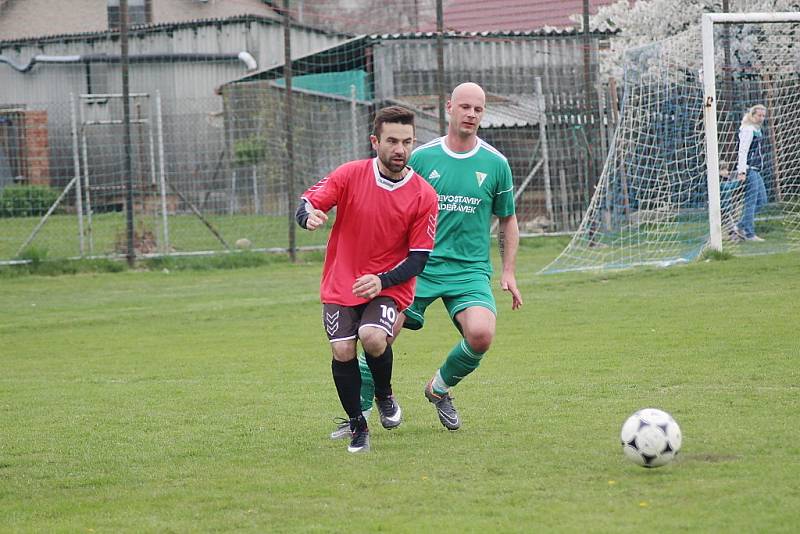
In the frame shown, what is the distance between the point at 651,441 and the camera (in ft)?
18.4

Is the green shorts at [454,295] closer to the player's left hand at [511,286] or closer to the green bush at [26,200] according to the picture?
the player's left hand at [511,286]

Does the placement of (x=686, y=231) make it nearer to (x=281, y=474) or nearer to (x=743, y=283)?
(x=743, y=283)

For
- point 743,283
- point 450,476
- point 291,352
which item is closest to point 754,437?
point 450,476

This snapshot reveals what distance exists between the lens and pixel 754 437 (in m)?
6.26

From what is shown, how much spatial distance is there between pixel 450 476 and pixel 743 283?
30.1 ft

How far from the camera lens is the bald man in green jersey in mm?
7137

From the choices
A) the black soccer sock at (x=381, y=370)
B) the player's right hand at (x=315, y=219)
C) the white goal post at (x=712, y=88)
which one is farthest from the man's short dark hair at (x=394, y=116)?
the white goal post at (x=712, y=88)

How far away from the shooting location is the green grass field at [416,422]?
5109 mm

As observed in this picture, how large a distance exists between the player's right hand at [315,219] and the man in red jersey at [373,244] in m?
0.15

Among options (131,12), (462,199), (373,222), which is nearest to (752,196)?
(462,199)

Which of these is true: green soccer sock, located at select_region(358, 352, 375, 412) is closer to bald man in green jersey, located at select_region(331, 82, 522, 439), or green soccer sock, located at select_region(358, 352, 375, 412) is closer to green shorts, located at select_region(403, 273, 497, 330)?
bald man in green jersey, located at select_region(331, 82, 522, 439)

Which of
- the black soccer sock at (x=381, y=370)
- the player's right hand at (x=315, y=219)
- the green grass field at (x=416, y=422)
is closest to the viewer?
the green grass field at (x=416, y=422)

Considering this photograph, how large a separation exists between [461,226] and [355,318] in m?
1.06

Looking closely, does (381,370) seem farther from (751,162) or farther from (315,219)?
(751,162)
